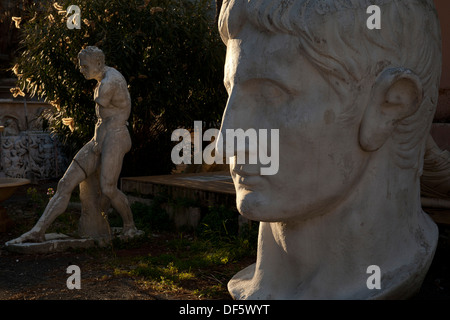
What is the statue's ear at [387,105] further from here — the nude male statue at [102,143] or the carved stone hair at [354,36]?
the nude male statue at [102,143]

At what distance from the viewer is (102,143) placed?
17.8ft

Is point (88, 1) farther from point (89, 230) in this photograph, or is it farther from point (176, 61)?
point (89, 230)

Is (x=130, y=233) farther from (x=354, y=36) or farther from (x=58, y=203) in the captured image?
(x=354, y=36)

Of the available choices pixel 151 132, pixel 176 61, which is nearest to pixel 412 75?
pixel 176 61

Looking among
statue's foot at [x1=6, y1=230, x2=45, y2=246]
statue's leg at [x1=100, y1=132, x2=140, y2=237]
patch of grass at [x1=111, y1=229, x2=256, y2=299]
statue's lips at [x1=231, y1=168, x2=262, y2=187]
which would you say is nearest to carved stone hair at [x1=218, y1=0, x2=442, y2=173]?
statue's lips at [x1=231, y1=168, x2=262, y2=187]

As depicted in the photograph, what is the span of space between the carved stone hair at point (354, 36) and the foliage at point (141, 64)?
5.58 metres

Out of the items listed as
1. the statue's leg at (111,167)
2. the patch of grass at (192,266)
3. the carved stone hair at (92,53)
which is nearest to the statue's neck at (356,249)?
the patch of grass at (192,266)

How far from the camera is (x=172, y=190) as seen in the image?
649 cm

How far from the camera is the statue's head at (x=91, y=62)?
527 centimetres

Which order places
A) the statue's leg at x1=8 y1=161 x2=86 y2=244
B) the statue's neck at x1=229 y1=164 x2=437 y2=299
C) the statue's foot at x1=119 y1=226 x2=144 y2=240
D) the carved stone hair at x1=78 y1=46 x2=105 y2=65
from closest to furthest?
the statue's neck at x1=229 y1=164 x2=437 y2=299, the carved stone hair at x1=78 y1=46 x2=105 y2=65, the statue's leg at x1=8 y1=161 x2=86 y2=244, the statue's foot at x1=119 y1=226 x2=144 y2=240

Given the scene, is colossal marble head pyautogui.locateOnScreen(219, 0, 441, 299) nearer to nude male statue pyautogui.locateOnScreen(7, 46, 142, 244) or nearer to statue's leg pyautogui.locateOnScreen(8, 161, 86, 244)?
nude male statue pyautogui.locateOnScreen(7, 46, 142, 244)

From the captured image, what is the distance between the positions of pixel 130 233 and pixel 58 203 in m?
0.81

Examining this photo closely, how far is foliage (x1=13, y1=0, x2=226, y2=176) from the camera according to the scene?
800 centimetres

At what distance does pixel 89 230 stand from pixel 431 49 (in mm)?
4136
